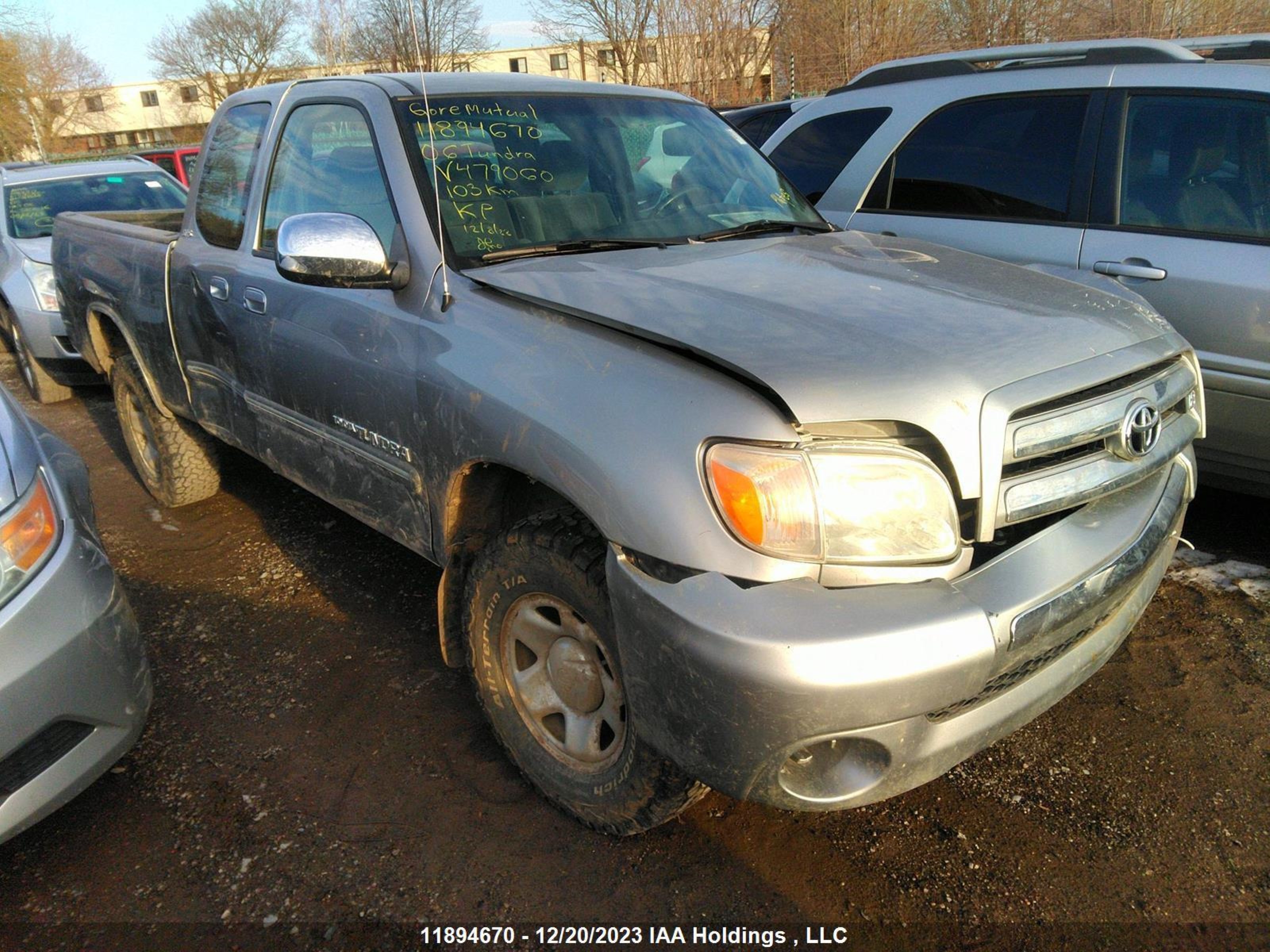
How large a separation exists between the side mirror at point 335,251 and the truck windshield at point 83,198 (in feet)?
18.5

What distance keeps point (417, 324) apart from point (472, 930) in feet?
4.99

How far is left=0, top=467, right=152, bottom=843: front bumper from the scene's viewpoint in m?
2.06

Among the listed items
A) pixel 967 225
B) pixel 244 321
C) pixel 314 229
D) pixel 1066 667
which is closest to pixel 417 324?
pixel 314 229

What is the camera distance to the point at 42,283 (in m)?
6.64

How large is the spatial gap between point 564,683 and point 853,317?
1.12m

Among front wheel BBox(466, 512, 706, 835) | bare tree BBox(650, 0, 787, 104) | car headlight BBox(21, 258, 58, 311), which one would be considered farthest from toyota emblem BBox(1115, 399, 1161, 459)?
bare tree BBox(650, 0, 787, 104)

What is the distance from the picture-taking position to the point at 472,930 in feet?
6.86

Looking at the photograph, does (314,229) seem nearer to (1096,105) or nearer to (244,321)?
(244,321)

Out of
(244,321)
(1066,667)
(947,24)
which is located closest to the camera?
(1066,667)

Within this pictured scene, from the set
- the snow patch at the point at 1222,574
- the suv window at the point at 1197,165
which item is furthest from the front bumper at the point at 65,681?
the suv window at the point at 1197,165

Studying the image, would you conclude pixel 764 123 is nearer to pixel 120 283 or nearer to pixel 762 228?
pixel 762 228

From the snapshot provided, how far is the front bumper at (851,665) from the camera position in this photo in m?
1.64

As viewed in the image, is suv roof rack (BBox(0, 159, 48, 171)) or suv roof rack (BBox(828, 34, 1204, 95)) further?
suv roof rack (BBox(0, 159, 48, 171))

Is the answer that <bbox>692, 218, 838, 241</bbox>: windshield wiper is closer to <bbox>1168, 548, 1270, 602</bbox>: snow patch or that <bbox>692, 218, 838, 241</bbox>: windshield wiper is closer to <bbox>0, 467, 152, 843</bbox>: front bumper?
<bbox>1168, 548, 1270, 602</bbox>: snow patch
